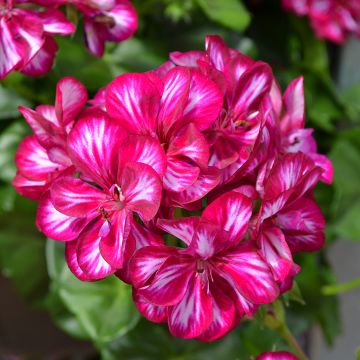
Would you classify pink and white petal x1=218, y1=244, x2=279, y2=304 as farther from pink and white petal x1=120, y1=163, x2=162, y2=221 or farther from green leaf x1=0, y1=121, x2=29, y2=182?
green leaf x1=0, y1=121, x2=29, y2=182

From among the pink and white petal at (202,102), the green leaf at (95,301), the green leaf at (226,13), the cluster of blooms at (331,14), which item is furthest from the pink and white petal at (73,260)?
the cluster of blooms at (331,14)

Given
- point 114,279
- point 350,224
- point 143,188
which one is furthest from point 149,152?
point 350,224

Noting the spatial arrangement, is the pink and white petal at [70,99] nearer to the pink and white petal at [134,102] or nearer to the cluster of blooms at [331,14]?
the pink and white petal at [134,102]

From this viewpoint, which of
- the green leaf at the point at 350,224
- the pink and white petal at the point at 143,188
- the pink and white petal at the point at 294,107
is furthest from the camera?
the green leaf at the point at 350,224

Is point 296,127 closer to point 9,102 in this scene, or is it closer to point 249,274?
point 249,274

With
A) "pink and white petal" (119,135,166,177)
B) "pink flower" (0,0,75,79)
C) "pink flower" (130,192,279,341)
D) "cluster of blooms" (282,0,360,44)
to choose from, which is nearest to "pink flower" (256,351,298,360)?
"pink flower" (130,192,279,341)

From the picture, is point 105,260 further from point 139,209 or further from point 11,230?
point 11,230

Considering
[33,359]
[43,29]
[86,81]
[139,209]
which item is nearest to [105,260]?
[139,209]
